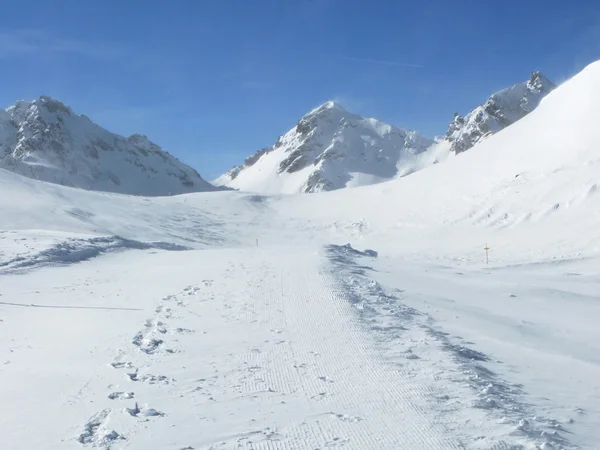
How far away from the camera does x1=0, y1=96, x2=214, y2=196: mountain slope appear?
516ft

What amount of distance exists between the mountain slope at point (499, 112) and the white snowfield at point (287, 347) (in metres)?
142

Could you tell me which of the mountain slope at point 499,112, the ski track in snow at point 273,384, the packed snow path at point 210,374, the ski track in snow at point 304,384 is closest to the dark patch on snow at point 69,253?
the packed snow path at point 210,374

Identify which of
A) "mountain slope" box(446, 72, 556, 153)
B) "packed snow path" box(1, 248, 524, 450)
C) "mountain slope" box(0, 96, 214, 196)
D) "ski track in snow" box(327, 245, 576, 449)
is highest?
"mountain slope" box(446, 72, 556, 153)

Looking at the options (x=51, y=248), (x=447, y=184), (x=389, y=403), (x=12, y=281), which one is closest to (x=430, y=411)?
(x=389, y=403)

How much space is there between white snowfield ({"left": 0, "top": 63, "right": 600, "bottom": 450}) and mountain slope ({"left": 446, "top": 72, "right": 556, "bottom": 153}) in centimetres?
14169

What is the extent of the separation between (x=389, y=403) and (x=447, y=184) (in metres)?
42.0

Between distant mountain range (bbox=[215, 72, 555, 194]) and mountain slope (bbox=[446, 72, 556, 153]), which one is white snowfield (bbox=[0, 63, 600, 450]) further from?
distant mountain range (bbox=[215, 72, 555, 194])

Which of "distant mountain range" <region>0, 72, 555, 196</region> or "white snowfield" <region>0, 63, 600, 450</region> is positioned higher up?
"distant mountain range" <region>0, 72, 555, 196</region>

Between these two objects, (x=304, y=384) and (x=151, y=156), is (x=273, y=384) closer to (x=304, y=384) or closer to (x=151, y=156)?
(x=304, y=384)

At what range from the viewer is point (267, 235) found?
44625mm

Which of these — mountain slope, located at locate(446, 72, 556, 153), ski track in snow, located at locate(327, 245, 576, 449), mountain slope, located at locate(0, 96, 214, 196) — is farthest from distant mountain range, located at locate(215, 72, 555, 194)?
ski track in snow, located at locate(327, 245, 576, 449)

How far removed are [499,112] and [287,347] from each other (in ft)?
556

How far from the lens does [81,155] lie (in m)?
168

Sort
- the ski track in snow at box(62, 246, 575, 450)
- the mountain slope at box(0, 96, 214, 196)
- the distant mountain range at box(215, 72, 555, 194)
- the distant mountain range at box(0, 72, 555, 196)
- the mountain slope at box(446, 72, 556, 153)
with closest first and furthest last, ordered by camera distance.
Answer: the ski track in snow at box(62, 246, 575, 450) < the mountain slope at box(0, 96, 214, 196) < the distant mountain range at box(0, 72, 555, 196) < the mountain slope at box(446, 72, 556, 153) < the distant mountain range at box(215, 72, 555, 194)
